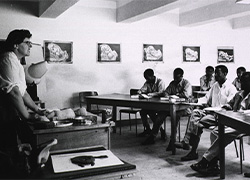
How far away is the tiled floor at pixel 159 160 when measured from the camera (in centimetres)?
392

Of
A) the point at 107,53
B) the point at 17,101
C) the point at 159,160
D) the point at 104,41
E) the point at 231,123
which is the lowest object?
the point at 159,160

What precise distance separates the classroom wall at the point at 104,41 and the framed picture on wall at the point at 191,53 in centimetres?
14

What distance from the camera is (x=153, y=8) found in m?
6.20

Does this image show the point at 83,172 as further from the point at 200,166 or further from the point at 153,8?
the point at 153,8

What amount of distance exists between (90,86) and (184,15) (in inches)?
132

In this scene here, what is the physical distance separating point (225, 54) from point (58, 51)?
5191 mm

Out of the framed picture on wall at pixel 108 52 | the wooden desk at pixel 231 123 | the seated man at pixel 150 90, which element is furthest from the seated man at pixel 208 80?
the wooden desk at pixel 231 123

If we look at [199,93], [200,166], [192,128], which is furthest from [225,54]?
[200,166]

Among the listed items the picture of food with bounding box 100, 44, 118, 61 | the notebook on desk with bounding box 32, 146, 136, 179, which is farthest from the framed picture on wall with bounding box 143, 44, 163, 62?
the notebook on desk with bounding box 32, 146, 136, 179

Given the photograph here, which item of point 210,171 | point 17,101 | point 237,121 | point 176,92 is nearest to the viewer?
point 17,101

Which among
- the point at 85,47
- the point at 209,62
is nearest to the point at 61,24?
the point at 85,47

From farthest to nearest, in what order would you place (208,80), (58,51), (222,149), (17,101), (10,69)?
(208,80)
(58,51)
(222,149)
(10,69)
(17,101)

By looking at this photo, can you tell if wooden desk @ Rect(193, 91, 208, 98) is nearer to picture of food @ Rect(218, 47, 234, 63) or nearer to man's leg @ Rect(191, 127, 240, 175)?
picture of food @ Rect(218, 47, 234, 63)

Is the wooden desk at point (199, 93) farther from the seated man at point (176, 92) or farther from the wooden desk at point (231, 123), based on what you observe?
the wooden desk at point (231, 123)
